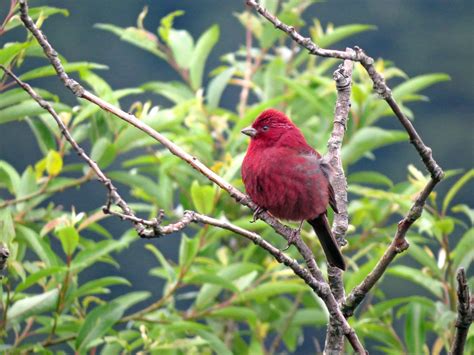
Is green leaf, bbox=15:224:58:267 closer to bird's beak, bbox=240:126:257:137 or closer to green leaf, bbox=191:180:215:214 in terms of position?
green leaf, bbox=191:180:215:214

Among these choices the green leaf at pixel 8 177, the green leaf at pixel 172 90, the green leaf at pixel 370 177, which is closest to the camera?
the green leaf at pixel 8 177

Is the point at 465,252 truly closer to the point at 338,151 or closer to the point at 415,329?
the point at 415,329

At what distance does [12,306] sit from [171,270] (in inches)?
26.3

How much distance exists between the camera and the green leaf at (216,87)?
180 inches

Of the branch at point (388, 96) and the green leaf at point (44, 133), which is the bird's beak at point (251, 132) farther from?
the branch at point (388, 96)

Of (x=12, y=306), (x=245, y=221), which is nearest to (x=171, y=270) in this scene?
(x=245, y=221)

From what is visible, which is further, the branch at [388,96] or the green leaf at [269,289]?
the green leaf at [269,289]

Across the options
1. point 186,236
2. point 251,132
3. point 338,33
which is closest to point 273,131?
point 251,132

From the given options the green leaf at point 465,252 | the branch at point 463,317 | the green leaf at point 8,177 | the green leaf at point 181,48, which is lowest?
the green leaf at point 8,177

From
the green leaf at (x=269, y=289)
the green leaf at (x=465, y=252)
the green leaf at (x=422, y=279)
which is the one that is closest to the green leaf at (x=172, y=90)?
the green leaf at (x=269, y=289)

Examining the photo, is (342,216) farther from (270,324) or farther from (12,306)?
(270,324)

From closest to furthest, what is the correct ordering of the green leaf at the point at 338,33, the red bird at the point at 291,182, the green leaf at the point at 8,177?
the red bird at the point at 291,182 → the green leaf at the point at 8,177 → the green leaf at the point at 338,33

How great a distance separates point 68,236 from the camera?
3.19 metres

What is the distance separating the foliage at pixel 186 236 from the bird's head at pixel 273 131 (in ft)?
1.08
